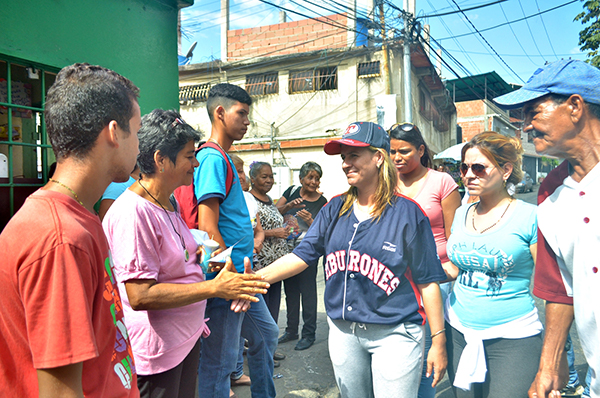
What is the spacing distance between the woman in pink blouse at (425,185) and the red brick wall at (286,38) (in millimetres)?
11775

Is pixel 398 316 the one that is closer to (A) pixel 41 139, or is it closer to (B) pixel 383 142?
(B) pixel 383 142

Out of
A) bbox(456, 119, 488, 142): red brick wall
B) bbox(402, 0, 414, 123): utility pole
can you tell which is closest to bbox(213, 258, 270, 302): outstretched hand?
bbox(402, 0, 414, 123): utility pole

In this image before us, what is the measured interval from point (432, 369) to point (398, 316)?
0.39 m

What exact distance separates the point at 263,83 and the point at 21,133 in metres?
11.7

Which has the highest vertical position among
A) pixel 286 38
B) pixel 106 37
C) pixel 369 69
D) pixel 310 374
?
pixel 286 38

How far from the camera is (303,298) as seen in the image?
14.6 ft

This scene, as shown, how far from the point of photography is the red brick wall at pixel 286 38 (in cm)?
1431

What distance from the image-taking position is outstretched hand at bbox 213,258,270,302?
171 centimetres

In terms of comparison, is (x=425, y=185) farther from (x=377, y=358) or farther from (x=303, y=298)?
(x=303, y=298)

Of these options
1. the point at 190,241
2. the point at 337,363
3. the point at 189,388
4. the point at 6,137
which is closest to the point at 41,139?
the point at 6,137

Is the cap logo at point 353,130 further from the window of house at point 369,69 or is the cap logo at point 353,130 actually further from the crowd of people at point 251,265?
the window of house at point 369,69

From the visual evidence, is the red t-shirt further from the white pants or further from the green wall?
the green wall

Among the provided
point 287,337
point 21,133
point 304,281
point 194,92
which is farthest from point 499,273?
point 194,92

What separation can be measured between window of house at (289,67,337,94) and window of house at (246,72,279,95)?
A: 0.62 m
